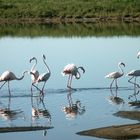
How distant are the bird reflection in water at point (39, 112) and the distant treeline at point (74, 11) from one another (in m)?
40.3

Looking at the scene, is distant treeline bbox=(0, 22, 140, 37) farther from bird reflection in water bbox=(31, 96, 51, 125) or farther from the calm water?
bird reflection in water bbox=(31, 96, 51, 125)

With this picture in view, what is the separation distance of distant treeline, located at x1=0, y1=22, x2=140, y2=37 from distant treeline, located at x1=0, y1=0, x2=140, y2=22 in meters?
4.24

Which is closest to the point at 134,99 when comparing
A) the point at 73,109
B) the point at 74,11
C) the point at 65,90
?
the point at 73,109

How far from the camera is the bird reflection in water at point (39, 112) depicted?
59.5 feet

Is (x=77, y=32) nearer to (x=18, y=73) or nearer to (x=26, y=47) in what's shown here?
(x=26, y=47)

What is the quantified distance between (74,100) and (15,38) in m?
26.7

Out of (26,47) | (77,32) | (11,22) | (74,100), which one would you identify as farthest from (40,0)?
(74,100)

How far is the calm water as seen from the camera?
696 inches

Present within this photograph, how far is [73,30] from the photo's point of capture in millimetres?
52062

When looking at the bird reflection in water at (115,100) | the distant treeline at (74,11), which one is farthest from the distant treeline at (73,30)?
the bird reflection in water at (115,100)

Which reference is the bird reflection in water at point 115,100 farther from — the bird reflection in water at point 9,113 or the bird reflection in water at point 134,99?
the bird reflection in water at point 9,113

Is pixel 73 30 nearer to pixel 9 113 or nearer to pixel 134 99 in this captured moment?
pixel 134 99

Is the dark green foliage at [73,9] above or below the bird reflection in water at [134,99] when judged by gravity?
above

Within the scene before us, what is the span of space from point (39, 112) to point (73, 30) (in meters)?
32.9
